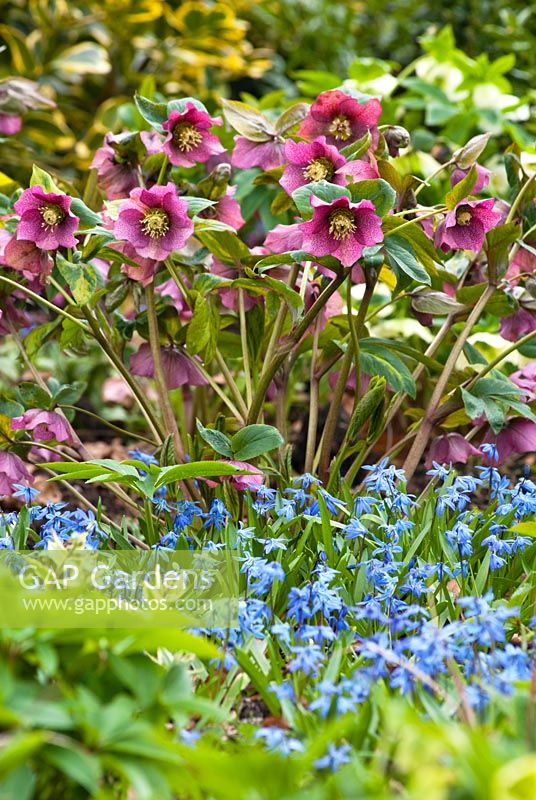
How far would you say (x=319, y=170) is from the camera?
1312 mm

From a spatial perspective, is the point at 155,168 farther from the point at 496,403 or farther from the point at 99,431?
the point at 99,431

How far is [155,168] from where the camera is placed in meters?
1.45

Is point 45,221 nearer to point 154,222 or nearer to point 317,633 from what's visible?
point 154,222

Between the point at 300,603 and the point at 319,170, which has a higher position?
the point at 319,170

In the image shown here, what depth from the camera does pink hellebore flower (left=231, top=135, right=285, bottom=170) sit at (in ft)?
4.96

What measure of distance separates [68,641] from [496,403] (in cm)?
79

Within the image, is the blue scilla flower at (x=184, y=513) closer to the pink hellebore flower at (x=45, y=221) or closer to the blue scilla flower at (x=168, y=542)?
the blue scilla flower at (x=168, y=542)

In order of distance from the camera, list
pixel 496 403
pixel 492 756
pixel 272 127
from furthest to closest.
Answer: pixel 272 127 < pixel 496 403 < pixel 492 756

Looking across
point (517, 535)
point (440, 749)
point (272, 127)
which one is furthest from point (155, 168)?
point (440, 749)

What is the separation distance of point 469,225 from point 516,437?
0.35 metres

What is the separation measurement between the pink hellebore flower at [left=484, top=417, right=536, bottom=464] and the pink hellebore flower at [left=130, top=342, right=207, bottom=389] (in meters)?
0.49

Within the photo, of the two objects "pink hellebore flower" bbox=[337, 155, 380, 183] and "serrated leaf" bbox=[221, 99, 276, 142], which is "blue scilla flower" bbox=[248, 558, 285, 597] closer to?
"pink hellebore flower" bbox=[337, 155, 380, 183]

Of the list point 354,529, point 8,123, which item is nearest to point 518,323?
point 354,529

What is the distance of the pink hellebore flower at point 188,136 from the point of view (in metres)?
1.38
